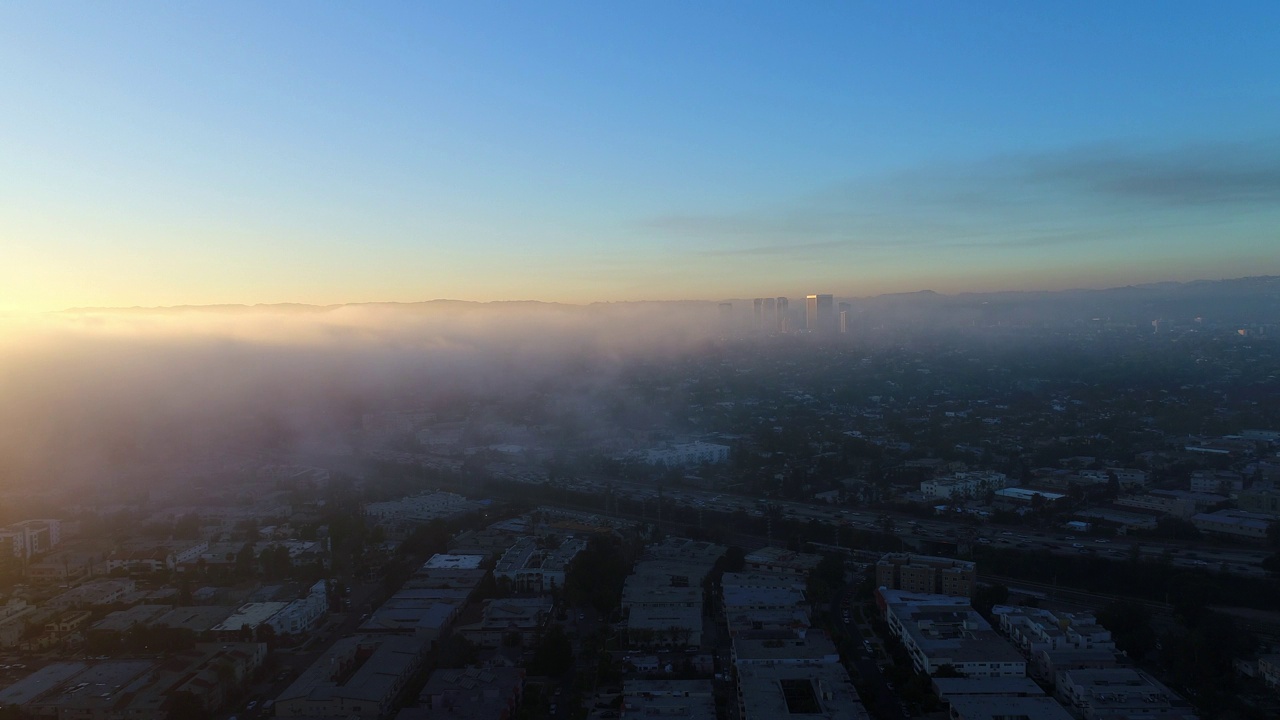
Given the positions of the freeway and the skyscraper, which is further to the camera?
the skyscraper

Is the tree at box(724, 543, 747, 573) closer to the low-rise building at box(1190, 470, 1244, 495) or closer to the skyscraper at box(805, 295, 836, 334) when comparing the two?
the low-rise building at box(1190, 470, 1244, 495)

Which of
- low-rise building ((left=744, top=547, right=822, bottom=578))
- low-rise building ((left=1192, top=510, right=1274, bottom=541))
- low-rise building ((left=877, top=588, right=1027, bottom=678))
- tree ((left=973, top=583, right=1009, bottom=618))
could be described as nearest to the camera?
low-rise building ((left=877, top=588, right=1027, bottom=678))

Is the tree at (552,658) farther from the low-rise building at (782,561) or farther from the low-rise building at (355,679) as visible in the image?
the low-rise building at (782,561)

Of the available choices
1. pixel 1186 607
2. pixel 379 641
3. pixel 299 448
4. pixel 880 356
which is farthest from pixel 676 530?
pixel 880 356

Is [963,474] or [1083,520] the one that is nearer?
[1083,520]

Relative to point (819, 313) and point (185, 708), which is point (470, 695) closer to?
point (185, 708)

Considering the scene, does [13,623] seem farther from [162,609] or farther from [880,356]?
[880,356]

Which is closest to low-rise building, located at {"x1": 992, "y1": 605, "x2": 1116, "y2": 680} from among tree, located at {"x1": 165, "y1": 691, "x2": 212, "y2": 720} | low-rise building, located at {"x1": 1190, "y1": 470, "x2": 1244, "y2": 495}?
tree, located at {"x1": 165, "y1": 691, "x2": 212, "y2": 720}

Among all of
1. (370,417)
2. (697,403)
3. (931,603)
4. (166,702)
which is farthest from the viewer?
(697,403)

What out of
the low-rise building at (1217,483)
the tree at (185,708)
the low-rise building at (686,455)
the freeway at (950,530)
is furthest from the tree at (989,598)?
the low-rise building at (686,455)
